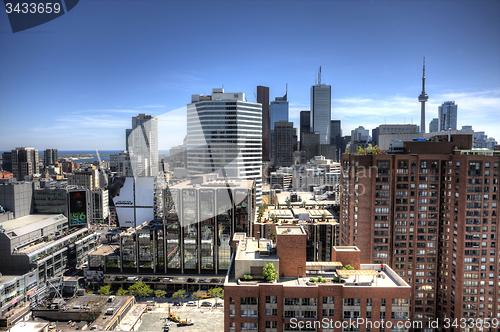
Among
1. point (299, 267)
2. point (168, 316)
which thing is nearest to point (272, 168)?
point (168, 316)

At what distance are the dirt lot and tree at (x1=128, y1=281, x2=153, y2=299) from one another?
2102mm

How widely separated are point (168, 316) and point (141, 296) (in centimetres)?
637

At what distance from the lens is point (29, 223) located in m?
36.1

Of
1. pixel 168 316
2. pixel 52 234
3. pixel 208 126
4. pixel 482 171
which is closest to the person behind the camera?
pixel 482 171

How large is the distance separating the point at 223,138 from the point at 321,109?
134 metres

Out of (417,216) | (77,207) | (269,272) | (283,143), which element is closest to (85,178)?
(77,207)

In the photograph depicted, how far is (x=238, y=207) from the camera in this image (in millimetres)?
33969

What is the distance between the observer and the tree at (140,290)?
31.1 m

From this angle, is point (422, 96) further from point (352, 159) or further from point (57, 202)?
point (57, 202)

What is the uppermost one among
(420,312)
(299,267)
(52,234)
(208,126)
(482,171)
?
(208,126)

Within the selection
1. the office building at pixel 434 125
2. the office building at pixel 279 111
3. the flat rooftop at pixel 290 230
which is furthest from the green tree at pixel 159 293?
the office building at pixel 279 111

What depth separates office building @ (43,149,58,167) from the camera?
107 meters

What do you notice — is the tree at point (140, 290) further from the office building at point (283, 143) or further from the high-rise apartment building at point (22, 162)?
the office building at point (283, 143)

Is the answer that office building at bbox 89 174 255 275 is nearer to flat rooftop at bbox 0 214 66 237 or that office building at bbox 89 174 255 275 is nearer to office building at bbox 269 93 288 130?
flat rooftop at bbox 0 214 66 237
